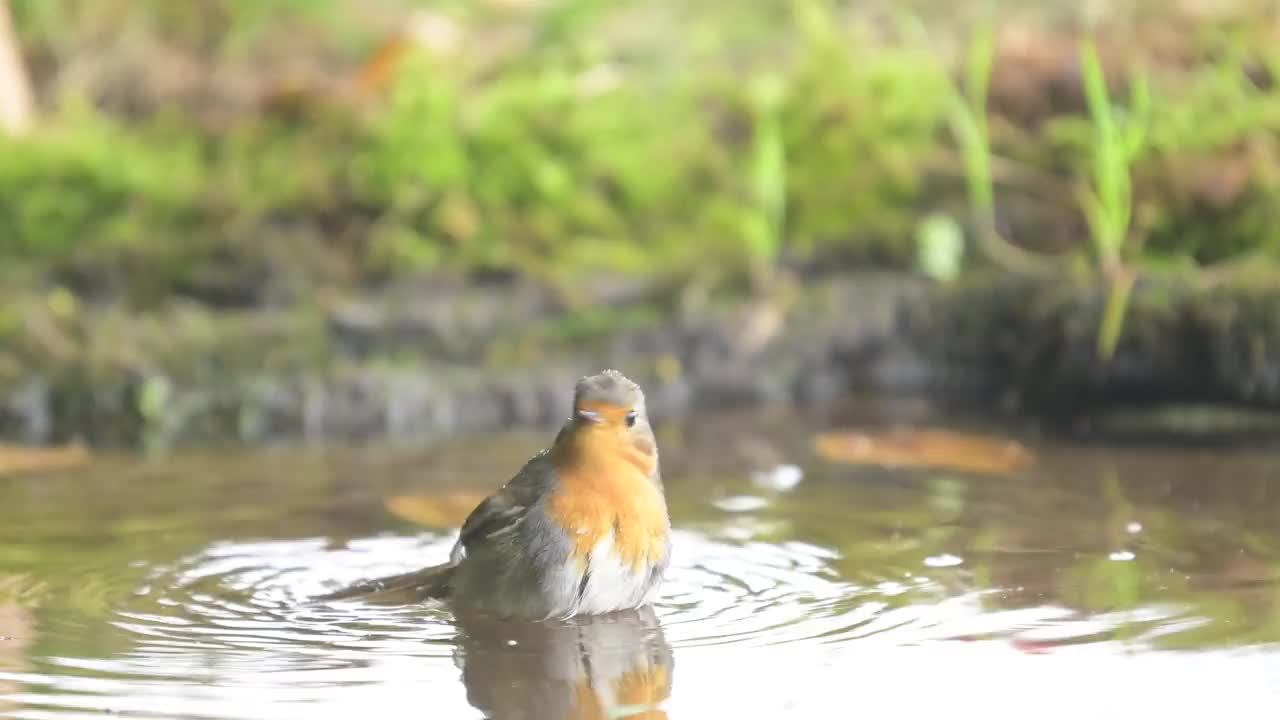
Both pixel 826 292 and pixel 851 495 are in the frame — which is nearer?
pixel 851 495

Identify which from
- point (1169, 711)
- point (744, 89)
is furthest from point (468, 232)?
point (1169, 711)

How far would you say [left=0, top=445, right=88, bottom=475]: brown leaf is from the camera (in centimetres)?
552

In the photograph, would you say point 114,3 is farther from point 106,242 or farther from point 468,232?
point 468,232

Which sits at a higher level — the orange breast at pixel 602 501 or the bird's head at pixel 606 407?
the bird's head at pixel 606 407

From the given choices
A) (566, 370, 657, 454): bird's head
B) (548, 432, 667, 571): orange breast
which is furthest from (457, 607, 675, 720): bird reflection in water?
(566, 370, 657, 454): bird's head

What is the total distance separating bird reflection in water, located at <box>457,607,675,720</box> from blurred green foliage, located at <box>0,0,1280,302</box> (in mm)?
3447

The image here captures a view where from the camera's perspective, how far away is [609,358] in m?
6.72

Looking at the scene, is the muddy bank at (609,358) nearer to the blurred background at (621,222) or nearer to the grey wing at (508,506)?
the blurred background at (621,222)

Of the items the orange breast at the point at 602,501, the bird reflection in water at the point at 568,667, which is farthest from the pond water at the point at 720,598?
the orange breast at the point at 602,501

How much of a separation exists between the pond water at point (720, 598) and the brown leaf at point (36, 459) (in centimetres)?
9

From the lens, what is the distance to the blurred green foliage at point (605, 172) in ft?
22.8

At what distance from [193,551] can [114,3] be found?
5.33 meters

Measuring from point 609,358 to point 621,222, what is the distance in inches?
40.0

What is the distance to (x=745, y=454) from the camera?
5797 mm
